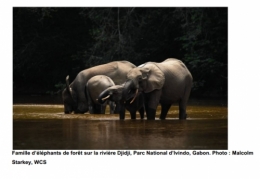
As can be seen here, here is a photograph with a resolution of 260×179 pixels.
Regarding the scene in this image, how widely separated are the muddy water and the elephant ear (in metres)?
0.87

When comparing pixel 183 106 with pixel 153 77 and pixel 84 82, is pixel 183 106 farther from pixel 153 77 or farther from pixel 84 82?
pixel 84 82

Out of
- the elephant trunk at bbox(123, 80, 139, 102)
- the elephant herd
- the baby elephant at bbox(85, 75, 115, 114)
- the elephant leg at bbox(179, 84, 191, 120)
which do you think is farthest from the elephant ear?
the baby elephant at bbox(85, 75, 115, 114)

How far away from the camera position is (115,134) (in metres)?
11.4

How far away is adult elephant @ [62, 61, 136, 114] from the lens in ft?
59.8

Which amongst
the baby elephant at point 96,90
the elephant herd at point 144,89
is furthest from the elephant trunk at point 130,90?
the baby elephant at point 96,90

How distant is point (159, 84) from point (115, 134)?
3.42 meters

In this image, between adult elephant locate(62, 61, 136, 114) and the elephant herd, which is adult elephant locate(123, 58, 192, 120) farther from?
adult elephant locate(62, 61, 136, 114)

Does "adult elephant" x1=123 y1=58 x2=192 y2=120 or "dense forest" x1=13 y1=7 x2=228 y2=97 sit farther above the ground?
"dense forest" x1=13 y1=7 x2=228 y2=97

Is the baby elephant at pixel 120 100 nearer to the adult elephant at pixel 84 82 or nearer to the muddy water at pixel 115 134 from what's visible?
the muddy water at pixel 115 134

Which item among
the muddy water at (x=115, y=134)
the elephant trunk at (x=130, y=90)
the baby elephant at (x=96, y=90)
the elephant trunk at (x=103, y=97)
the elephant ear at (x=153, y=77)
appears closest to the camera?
the muddy water at (x=115, y=134)

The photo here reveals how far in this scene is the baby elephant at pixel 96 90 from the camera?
17.0m

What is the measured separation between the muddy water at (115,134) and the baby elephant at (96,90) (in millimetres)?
2320
